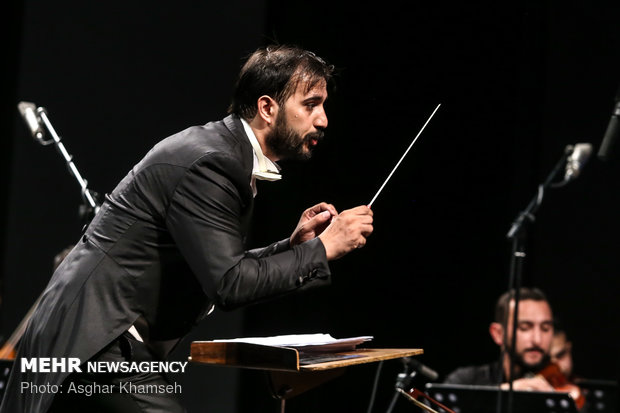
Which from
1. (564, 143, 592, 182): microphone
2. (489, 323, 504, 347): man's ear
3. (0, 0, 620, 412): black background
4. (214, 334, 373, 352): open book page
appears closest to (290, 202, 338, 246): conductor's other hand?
(214, 334, 373, 352): open book page

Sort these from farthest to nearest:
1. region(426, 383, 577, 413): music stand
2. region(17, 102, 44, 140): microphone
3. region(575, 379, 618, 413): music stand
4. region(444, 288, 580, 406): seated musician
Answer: region(444, 288, 580, 406): seated musician < region(575, 379, 618, 413): music stand < region(426, 383, 577, 413): music stand < region(17, 102, 44, 140): microphone

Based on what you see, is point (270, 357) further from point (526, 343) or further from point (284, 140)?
point (526, 343)

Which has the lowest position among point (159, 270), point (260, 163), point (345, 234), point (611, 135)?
point (159, 270)

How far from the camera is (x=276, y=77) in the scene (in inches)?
92.0

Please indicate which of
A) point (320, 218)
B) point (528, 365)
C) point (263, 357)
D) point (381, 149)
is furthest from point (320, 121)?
point (528, 365)

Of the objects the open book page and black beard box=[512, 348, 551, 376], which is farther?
black beard box=[512, 348, 551, 376]

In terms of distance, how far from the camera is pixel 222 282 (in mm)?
1941

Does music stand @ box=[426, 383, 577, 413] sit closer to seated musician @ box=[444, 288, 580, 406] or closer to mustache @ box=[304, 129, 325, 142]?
seated musician @ box=[444, 288, 580, 406]

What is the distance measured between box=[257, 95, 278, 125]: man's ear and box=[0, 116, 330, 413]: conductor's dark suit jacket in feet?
0.61

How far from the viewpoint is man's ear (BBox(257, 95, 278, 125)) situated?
2.32 meters

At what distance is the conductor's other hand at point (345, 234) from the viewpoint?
206 cm

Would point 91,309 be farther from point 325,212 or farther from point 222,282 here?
point 325,212

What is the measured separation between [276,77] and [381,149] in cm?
139

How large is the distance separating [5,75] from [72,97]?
76cm
